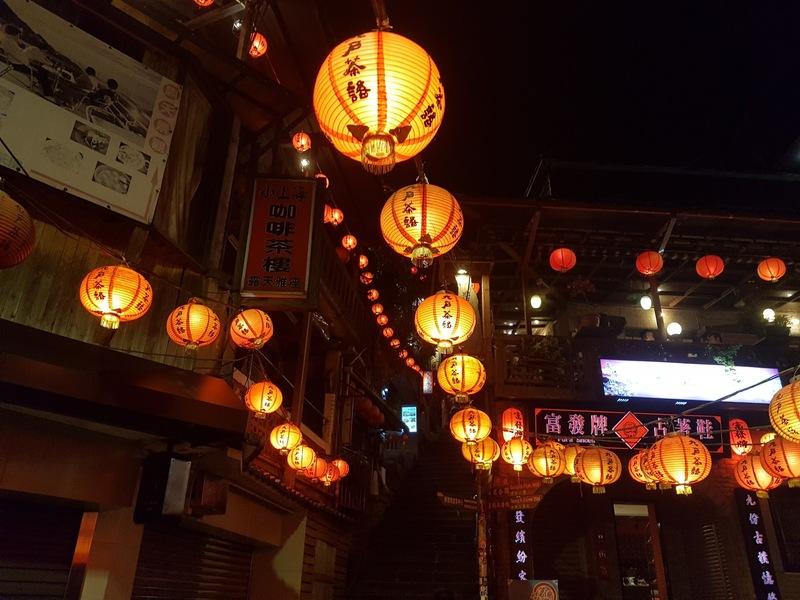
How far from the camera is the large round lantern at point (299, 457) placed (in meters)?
10.8

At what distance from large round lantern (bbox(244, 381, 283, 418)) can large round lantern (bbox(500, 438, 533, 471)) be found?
684 cm

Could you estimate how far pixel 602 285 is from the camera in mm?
20953

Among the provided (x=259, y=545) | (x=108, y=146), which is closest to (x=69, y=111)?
(x=108, y=146)

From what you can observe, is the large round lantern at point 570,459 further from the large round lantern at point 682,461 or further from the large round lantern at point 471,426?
the large round lantern at point 682,461

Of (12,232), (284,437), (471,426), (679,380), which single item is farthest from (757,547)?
(12,232)

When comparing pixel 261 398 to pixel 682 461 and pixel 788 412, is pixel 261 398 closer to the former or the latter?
pixel 682 461

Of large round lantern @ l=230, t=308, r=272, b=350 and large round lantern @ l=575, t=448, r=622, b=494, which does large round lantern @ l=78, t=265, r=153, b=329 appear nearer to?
large round lantern @ l=230, t=308, r=272, b=350

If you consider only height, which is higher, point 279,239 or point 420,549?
point 279,239

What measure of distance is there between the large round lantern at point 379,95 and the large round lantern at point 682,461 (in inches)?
331

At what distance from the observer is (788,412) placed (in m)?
8.02

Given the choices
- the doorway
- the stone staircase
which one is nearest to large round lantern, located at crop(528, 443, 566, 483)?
the stone staircase

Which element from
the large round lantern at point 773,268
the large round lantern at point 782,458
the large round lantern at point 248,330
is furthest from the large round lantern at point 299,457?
the large round lantern at point 773,268

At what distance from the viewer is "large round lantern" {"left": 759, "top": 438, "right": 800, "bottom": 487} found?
1027cm

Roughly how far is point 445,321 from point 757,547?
13470mm
